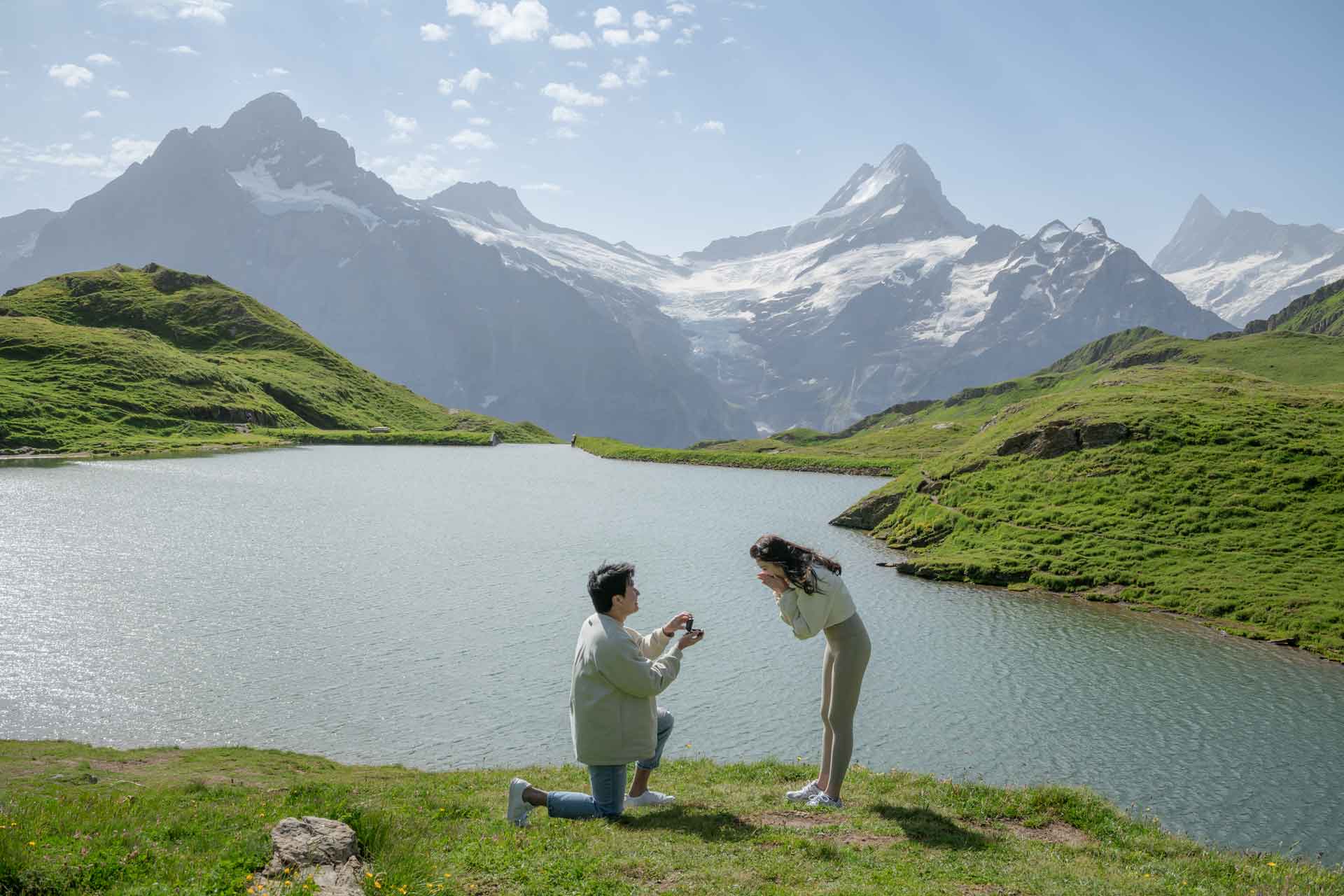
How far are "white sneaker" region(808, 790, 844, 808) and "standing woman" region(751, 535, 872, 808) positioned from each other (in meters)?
0.01

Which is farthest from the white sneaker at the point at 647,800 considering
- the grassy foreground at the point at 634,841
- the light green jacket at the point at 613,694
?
the light green jacket at the point at 613,694

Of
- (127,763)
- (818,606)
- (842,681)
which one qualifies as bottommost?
(127,763)

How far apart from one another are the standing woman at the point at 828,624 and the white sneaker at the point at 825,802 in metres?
0.01

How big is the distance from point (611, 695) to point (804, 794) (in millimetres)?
4583

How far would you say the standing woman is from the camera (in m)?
14.1

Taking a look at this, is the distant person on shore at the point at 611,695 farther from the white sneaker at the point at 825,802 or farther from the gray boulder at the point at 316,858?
the white sneaker at the point at 825,802

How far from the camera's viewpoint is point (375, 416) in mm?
186875

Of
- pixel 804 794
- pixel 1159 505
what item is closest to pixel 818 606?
pixel 804 794

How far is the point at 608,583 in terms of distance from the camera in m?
13.2

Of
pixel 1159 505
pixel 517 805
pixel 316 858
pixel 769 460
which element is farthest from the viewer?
pixel 769 460

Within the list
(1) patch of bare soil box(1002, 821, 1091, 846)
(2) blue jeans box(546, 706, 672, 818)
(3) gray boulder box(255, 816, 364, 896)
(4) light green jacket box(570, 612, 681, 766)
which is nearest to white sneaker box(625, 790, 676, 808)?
(2) blue jeans box(546, 706, 672, 818)

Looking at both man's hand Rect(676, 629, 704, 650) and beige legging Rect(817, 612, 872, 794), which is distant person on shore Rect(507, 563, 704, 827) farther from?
beige legging Rect(817, 612, 872, 794)

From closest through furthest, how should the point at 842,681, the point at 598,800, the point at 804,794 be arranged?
the point at 598,800 → the point at 842,681 → the point at 804,794

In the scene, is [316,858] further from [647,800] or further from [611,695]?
[647,800]
